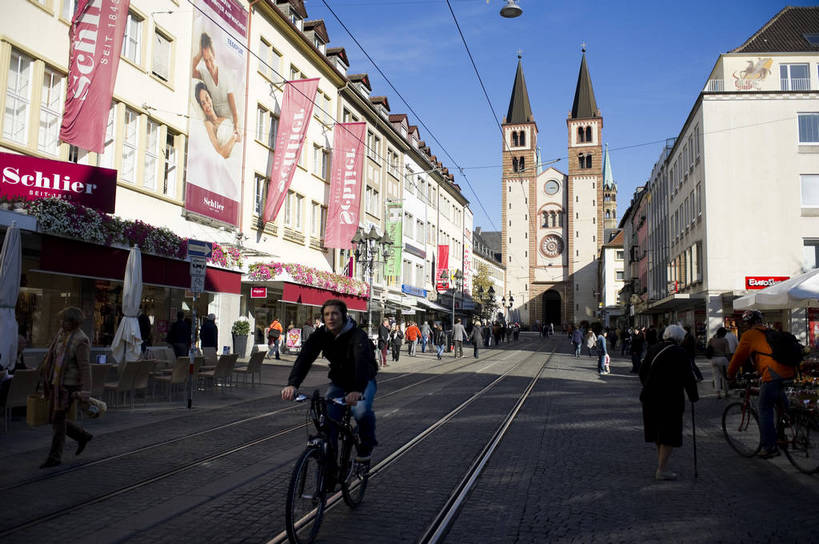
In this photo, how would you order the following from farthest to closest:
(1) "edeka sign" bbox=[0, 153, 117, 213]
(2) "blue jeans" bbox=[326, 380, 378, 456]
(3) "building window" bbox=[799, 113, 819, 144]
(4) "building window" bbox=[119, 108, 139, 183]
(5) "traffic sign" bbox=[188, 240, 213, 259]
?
1. (3) "building window" bbox=[799, 113, 819, 144]
2. (4) "building window" bbox=[119, 108, 139, 183]
3. (1) "edeka sign" bbox=[0, 153, 117, 213]
4. (5) "traffic sign" bbox=[188, 240, 213, 259]
5. (2) "blue jeans" bbox=[326, 380, 378, 456]

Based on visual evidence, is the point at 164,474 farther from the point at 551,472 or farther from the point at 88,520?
the point at 551,472

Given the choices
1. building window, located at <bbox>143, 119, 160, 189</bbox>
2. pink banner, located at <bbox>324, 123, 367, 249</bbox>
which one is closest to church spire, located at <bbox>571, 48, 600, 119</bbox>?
pink banner, located at <bbox>324, 123, 367, 249</bbox>

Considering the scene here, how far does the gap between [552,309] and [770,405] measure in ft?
313

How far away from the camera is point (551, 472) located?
684 centimetres

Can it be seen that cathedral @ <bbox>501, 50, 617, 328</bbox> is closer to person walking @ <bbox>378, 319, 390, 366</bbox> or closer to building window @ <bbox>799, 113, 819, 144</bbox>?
building window @ <bbox>799, 113, 819, 144</bbox>

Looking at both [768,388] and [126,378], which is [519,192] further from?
[768,388]

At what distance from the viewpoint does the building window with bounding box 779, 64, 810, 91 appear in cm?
3334

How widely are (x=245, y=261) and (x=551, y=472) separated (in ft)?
58.8

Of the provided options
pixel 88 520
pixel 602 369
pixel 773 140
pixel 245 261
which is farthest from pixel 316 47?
pixel 88 520

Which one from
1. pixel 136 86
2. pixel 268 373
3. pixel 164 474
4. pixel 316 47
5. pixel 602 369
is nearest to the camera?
pixel 164 474

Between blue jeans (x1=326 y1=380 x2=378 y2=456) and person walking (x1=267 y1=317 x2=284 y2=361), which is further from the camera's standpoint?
person walking (x1=267 y1=317 x2=284 y2=361)

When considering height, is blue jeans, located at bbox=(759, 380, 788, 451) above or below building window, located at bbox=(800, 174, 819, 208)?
below

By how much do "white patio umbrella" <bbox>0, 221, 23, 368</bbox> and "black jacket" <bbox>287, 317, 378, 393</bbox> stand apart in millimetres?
6583

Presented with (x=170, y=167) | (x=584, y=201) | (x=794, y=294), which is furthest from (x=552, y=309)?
(x=794, y=294)
